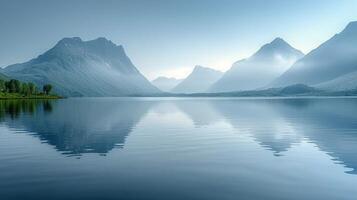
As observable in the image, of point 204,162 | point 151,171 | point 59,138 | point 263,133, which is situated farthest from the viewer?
point 263,133

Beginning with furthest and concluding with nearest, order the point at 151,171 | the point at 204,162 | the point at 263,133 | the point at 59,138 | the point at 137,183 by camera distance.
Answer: the point at 263,133 < the point at 59,138 < the point at 204,162 < the point at 151,171 < the point at 137,183

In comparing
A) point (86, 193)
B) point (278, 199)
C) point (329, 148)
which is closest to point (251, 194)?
point (278, 199)

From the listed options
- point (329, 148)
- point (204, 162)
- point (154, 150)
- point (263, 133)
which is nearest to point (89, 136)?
point (154, 150)

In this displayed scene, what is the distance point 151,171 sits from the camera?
34500mm

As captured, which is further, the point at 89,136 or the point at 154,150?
the point at 89,136

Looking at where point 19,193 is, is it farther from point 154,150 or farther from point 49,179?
point 154,150

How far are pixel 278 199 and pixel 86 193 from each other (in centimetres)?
1433

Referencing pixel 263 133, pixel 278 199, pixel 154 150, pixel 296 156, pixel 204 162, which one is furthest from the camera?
pixel 263 133

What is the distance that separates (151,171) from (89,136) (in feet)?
97.9

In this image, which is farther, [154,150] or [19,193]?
[154,150]

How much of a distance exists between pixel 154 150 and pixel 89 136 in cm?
1852

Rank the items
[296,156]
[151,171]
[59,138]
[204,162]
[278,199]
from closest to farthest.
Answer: [278,199] < [151,171] < [204,162] < [296,156] < [59,138]

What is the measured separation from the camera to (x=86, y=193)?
26.4 meters

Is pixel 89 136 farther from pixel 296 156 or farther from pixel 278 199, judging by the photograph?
pixel 278 199
